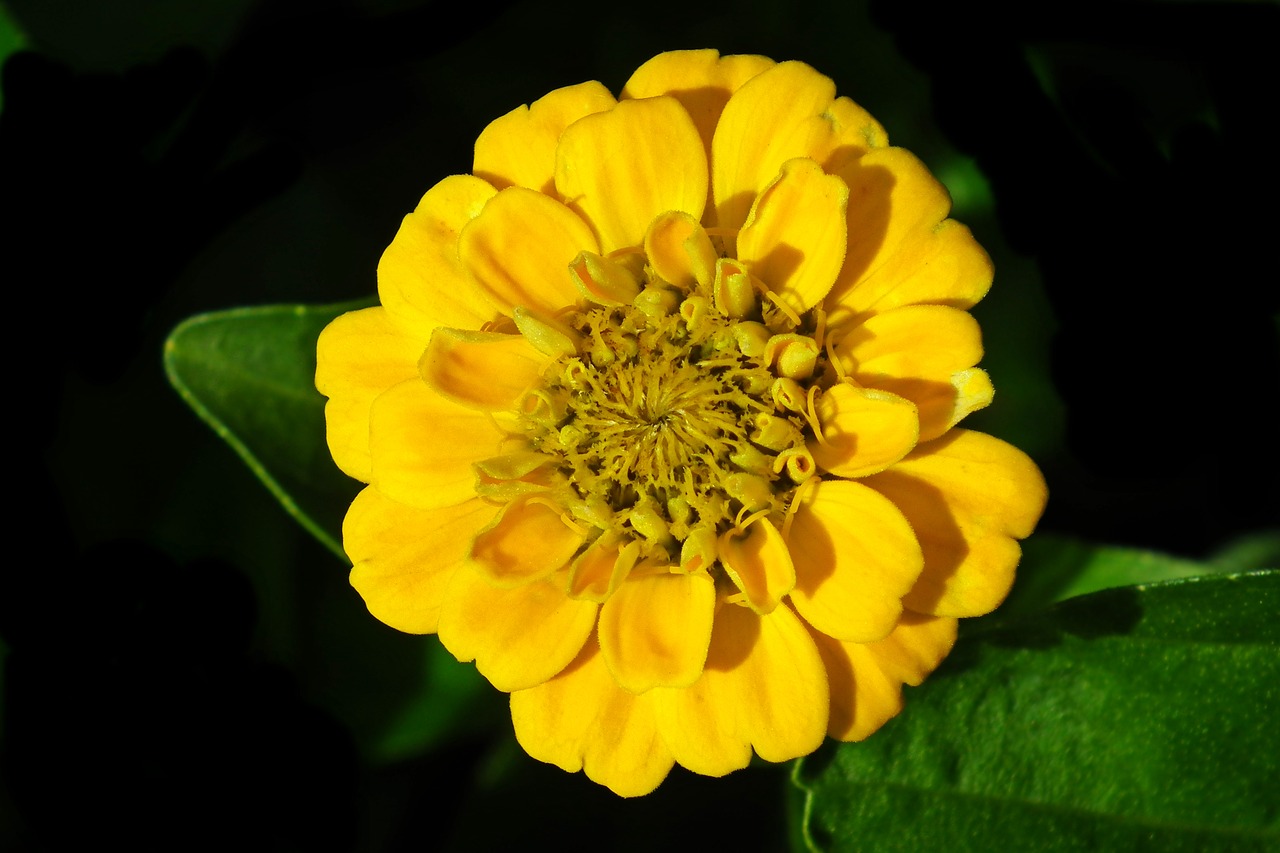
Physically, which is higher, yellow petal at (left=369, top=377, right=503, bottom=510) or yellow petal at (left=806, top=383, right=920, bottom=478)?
yellow petal at (left=369, top=377, right=503, bottom=510)

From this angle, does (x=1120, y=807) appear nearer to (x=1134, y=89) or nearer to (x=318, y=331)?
(x=1134, y=89)

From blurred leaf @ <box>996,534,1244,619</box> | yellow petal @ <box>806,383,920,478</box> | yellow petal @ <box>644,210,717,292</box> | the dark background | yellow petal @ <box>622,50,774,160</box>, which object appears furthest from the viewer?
the dark background

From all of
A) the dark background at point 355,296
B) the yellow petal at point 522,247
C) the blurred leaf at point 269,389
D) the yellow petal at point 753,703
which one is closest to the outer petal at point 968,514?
the yellow petal at point 753,703

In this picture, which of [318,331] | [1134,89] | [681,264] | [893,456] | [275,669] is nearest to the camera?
[893,456]

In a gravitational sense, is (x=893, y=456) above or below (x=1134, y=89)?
above

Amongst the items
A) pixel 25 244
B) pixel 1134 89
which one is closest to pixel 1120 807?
pixel 1134 89

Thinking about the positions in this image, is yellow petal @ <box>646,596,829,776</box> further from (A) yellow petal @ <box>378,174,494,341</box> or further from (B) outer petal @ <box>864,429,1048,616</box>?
(A) yellow petal @ <box>378,174,494,341</box>

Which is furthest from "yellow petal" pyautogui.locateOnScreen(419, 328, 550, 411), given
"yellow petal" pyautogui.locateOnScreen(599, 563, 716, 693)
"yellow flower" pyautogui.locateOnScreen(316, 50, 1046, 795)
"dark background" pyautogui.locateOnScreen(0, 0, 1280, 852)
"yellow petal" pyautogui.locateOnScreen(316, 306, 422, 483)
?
"dark background" pyautogui.locateOnScreen(0, 0, 1280, 852)
